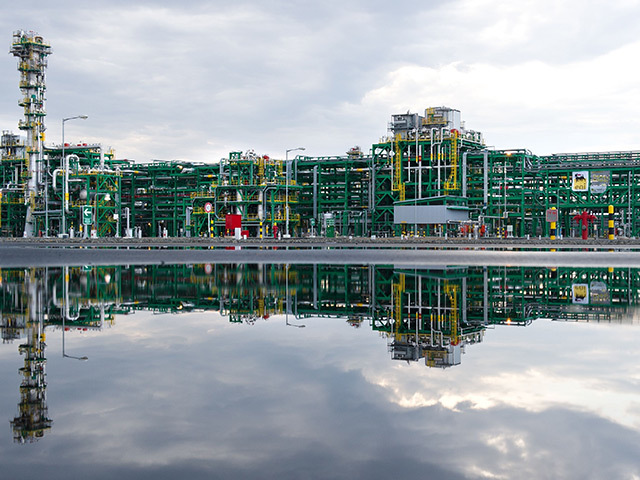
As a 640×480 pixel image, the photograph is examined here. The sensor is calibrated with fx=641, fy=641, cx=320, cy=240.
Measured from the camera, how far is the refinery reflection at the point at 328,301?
29.3 ft

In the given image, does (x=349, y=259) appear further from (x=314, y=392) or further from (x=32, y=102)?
(x=32, y=102)

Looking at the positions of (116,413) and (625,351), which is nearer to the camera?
(116,413)

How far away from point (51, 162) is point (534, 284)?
86337 mm

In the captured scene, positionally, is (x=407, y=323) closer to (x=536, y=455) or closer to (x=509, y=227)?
(x=536, y=455)

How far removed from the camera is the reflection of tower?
17.3ft

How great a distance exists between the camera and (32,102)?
Answer: 280 ft

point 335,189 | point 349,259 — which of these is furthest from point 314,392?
point 335,189

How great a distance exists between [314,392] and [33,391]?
9.29ft

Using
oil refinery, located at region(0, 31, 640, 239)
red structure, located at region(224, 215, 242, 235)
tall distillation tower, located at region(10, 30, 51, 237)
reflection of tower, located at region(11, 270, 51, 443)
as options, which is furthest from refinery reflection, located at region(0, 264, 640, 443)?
tall distillation tower, located at region(10, 30, 51, 237)

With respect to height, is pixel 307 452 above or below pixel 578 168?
below

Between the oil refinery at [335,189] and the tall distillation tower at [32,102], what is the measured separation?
0.14 m

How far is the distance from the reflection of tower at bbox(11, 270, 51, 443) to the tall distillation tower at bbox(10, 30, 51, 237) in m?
84.2

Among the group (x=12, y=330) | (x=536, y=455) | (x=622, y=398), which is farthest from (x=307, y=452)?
(x=12, y=330)

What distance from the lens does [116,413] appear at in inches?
225
